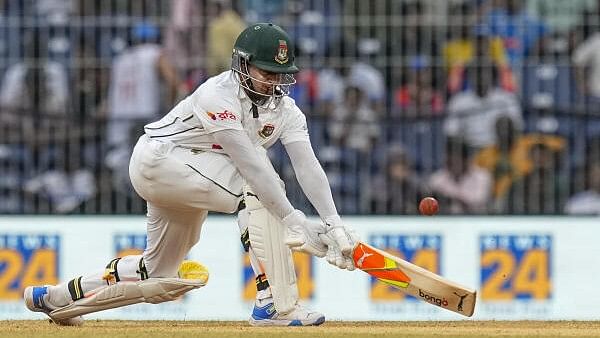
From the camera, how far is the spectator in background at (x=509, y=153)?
507 inches

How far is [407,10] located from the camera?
13.4 meters

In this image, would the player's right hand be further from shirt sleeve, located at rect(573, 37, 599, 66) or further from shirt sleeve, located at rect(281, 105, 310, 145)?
shirt sleeve, located at rect(573, 37, 599, 66)

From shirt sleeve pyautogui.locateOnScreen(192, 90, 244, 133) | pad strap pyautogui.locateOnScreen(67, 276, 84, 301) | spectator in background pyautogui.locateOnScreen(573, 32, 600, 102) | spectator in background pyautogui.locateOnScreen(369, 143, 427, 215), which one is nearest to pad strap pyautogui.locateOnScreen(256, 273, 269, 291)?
shirt sleeve pyautogui.locateOnScreen(192, 90, 244, 133)

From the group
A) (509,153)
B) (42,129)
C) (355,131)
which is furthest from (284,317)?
(42,129)

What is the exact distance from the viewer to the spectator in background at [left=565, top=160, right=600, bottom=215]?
12.8 m

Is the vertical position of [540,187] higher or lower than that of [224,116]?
lower

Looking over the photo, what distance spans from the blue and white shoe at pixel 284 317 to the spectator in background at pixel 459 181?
4335 mm

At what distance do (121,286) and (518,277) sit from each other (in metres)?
4.44

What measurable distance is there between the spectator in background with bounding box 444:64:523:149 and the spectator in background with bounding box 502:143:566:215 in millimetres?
366

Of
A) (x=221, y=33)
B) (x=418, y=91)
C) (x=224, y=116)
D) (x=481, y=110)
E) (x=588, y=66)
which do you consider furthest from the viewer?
(x=221, y=33)

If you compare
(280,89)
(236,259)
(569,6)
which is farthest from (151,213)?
(569,6)

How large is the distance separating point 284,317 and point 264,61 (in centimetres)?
154

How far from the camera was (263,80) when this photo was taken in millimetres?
8297

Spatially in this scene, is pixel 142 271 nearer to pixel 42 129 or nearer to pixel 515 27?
pixel 42 129
